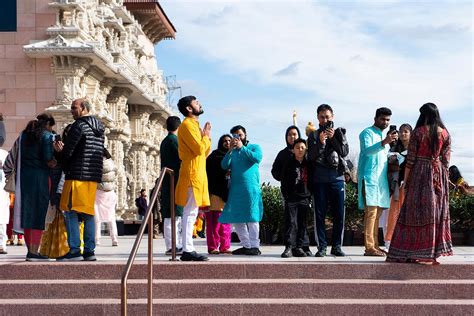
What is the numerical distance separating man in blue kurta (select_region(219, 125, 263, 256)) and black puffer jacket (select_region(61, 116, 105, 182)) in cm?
191

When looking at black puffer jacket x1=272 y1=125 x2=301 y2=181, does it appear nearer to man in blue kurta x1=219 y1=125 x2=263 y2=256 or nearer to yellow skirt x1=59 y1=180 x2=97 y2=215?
man in blue kurta x1=219 y1=125 x2=263 y2=256

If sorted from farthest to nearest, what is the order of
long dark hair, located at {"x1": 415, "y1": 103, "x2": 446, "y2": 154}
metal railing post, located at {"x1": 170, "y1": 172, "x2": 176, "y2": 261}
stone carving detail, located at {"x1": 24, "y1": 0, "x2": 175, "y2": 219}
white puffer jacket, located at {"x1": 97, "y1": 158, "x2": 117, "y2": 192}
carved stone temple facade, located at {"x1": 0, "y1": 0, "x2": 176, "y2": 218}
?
1. stone carving detail, located at {"x1": 24, "y1": 0, "x2": 175, "y2": 219}
2. carved stone temple facade, located at {"x1": 0, "y1": 0, "x2": 176, "y2": 218}
3. white puffer jacket, located at {"x1": 97, "y1": 158, "x2": 117, "y2": 192}
4. metal railing post, located at {"x1": 170, "y1": 172, "x2": 176, "y2": 261}
5. long dark hair, located at {"x1": 415, "y1": 103, "x2": 446, "y2": 154}

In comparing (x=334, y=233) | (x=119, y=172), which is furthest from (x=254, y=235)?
(x=119, y=172)

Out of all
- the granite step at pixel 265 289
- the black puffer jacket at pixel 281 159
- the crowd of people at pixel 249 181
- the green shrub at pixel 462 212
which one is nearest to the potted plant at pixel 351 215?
the green shrub at pixel 462 212

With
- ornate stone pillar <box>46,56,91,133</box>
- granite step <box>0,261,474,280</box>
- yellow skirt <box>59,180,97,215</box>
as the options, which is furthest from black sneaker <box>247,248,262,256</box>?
ornate stone pillar <box>46,56,91,133</box>

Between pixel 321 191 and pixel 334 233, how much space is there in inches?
23.9

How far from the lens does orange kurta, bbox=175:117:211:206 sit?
9938 millimetres

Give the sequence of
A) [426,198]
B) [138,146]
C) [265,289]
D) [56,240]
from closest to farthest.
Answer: [265,289]
[426,198]
[56,240]
[138,146]

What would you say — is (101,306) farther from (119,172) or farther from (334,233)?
(119,172)

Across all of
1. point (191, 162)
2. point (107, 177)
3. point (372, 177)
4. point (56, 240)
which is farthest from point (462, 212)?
point (56, 240)

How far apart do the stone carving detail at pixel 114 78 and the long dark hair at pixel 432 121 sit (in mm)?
18037

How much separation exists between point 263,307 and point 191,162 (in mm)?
2437

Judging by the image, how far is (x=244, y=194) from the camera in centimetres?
1103

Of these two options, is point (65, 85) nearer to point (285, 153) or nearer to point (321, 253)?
point (285, 153)
